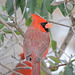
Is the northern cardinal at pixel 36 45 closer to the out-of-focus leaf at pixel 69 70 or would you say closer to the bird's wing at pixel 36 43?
the bird's wing at pixel 36 43

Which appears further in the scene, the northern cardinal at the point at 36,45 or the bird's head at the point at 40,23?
the bird's head at the point at 40,23

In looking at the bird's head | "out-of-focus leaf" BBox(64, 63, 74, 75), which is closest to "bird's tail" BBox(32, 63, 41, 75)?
"out-of-focus leaf" BBox(64, 63, 74, 75)

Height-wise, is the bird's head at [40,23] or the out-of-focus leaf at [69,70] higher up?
the bird's head at [40,23]

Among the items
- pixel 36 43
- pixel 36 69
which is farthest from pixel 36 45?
pixel 36 69

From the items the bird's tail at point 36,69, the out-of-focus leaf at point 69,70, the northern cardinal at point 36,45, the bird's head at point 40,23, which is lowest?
the out-of-focus leaf at point 69,70

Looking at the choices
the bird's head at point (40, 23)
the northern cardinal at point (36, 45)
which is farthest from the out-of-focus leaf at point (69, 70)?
the bird's head at point (40, 23)

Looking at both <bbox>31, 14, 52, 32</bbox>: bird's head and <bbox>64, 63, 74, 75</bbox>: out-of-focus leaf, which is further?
<bbox>31, 14, 52, 32</bbox>: bird's head

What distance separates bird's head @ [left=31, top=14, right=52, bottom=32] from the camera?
117 centimetres

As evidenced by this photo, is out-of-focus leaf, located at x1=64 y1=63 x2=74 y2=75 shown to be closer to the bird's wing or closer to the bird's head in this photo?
the bird's wing

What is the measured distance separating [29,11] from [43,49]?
30 centimetres

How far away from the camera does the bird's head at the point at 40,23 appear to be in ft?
3.84

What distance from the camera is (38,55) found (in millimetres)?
1053

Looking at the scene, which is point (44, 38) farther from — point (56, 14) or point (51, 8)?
point (56, 14)

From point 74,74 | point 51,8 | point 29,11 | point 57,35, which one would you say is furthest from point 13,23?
point 57,35
